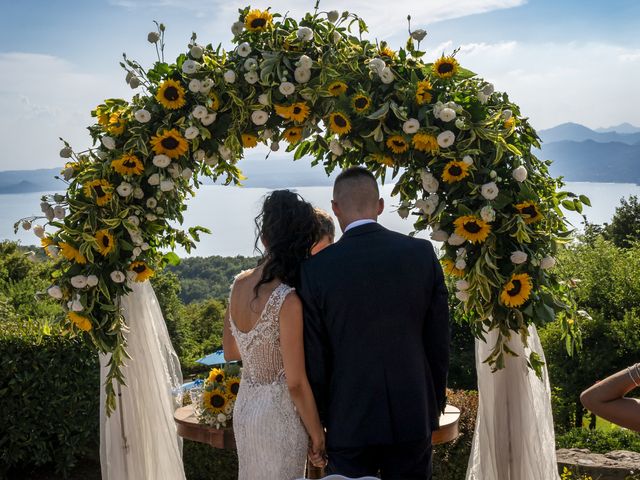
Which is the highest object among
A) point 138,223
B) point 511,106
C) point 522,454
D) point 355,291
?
point 511,106

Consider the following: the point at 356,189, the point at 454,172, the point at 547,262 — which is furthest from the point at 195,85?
the point at 547,262

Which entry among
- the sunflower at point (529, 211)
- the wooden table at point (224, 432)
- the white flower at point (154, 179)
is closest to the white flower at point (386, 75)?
the sunflower at point (529, 211)

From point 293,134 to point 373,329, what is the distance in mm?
1390

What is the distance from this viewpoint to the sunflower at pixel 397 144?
383cm

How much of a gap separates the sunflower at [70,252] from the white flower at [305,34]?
5.62ft

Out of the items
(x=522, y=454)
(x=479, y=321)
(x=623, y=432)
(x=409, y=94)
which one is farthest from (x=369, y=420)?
(x=623, y=432)

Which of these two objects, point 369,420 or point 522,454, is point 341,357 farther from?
point 522,454

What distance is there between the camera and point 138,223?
412cm

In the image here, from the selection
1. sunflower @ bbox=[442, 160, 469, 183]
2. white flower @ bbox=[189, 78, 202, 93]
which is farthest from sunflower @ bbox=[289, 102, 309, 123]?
sunflower @ bbox=[442, 160, 469, 183]

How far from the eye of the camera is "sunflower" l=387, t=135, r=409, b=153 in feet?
12.6

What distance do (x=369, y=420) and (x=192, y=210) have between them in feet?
A: 6.28

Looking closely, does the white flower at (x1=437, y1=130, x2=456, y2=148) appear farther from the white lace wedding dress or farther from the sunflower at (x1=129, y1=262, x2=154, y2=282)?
the sunflower at (x1=129, y1=262, x2=154, y2=282)

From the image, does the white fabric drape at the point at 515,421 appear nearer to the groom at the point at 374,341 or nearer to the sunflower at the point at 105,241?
the groom at the point at 374,341

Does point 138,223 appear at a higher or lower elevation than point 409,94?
lower
